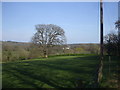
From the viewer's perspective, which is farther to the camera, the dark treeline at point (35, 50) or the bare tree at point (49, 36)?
the bare tree at point (49, 36)

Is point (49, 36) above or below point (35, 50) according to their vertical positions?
above

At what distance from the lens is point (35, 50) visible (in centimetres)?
2145

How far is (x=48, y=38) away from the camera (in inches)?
948

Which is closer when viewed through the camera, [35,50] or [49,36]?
[35,50]

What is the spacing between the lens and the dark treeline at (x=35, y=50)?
1657cm

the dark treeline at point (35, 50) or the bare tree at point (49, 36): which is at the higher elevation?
the bare tree at point (49, 36)

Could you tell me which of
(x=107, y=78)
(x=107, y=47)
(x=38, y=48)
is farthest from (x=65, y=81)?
(x=38, y=48)

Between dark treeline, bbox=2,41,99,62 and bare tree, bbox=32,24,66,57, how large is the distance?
2.67 feet

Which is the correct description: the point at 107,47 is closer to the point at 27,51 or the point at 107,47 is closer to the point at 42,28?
the point at 27,51

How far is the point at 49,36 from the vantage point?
24.0 metres

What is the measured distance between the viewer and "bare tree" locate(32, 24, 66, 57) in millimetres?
23766

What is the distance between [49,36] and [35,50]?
3.93 m

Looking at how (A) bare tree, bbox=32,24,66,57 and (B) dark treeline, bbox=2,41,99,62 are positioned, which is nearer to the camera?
(B) dark treeline, bbox=2,41,99,62

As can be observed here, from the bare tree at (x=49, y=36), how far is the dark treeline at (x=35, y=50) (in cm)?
82
